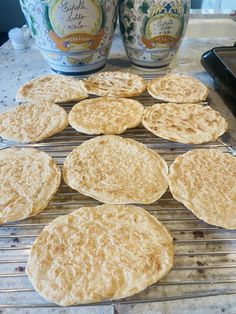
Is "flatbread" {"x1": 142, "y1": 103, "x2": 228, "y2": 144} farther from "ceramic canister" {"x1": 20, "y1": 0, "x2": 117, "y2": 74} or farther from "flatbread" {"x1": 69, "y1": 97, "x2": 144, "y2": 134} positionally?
"ceramic canister" {"x1": 20, "y1": 0, "x2": 117, "y2": 74}

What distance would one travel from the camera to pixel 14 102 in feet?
3.82

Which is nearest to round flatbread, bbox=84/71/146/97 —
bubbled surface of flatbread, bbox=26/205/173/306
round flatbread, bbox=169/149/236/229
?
round flatbread, bbox=169/149/236/229

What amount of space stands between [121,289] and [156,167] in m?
0.39

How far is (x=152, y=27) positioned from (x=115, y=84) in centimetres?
28

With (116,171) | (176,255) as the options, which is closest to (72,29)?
(116,171)

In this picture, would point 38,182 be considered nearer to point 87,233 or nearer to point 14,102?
point 87,233

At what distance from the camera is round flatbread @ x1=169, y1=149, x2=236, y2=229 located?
2.33 feet

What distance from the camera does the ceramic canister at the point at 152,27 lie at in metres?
1.13

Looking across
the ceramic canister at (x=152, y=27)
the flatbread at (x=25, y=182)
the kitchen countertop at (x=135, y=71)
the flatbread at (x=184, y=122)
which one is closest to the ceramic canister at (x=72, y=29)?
the ceramic canister at (x=152, y=27)

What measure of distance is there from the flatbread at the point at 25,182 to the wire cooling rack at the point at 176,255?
26 millimetres

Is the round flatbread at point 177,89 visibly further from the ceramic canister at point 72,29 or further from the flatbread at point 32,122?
the flatbread at point 32,122

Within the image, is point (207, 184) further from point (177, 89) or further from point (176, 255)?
Answer: point (177, 89)

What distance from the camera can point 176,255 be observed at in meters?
0.64

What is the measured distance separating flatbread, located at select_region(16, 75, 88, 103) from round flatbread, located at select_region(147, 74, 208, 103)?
0.30 m
